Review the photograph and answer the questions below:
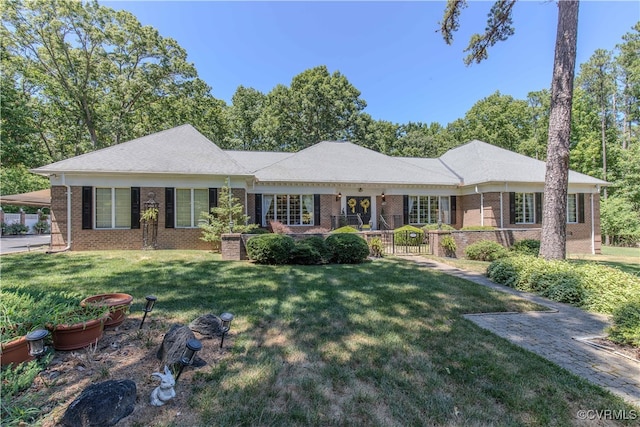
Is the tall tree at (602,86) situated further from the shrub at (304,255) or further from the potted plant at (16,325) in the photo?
the potted plant at (16,325)

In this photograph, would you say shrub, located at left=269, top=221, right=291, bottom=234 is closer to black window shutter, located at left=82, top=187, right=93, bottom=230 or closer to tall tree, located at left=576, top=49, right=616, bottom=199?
black window shutter, located at left=82, top=187, right=93, bottom=230

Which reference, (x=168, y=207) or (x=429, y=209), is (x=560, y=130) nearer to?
(x=429, y=209)

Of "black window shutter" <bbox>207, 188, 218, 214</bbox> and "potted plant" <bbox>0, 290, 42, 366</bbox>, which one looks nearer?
"potted plant" <bbox>0, 290, 42, 366</bbox>

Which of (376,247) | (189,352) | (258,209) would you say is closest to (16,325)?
(189,352)

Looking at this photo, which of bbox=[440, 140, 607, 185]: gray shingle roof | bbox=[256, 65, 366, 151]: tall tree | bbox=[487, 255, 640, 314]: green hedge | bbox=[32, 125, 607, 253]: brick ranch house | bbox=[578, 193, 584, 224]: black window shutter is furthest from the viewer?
bbox=[256, 65, 366, 151]: tall tree

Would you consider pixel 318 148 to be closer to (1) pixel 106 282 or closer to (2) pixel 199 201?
(2) pixel 199 201

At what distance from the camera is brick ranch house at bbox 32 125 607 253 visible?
460 inches

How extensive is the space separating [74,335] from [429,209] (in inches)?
652

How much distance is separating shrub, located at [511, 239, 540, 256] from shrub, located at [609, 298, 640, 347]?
28.0 feet

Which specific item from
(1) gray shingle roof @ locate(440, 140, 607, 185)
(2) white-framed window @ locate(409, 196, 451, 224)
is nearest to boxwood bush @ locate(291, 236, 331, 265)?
(2) white-framed window @ locate(409, 196, 451, 224)

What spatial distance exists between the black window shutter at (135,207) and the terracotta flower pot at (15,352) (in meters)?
Answer: 10.5

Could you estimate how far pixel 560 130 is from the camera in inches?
317

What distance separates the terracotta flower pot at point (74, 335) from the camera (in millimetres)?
3226

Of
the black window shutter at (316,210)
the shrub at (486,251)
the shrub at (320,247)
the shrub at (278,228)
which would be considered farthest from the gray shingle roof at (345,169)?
the shrub at (320,247)
